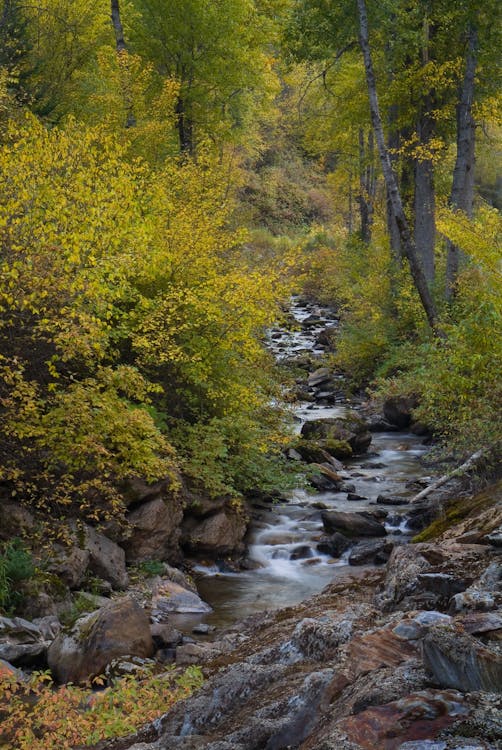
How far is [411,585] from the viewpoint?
6.61 meters

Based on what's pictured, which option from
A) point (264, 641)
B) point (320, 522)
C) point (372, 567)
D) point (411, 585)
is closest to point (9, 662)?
point (264, 641)

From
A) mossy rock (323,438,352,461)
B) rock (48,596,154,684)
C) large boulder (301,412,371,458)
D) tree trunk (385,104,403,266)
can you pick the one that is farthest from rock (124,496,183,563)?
tree trunk (385,104,403,266)

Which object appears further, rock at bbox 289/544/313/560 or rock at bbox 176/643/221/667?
rock at bbox 289/544/313/560

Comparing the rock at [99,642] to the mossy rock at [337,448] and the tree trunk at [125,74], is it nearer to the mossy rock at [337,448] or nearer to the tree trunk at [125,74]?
the mossy rock at [337,448]

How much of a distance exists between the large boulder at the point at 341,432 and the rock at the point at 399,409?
5.38ft

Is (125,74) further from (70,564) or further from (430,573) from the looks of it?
(430,573)

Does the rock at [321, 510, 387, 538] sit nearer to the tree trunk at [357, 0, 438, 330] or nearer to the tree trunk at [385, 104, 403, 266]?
the tree trunk at [357, 0, 438, 330]

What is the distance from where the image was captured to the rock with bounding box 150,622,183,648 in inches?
320

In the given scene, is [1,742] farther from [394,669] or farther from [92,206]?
[92,206]

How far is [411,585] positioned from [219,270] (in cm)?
810

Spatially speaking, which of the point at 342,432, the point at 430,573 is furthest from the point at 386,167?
the point at 430,573

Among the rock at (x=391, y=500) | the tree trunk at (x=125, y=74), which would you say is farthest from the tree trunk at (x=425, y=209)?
the rock at (x=391, y=500)

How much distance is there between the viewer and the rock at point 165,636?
26.7ft

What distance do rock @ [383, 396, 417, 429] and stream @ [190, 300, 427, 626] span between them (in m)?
0.39
